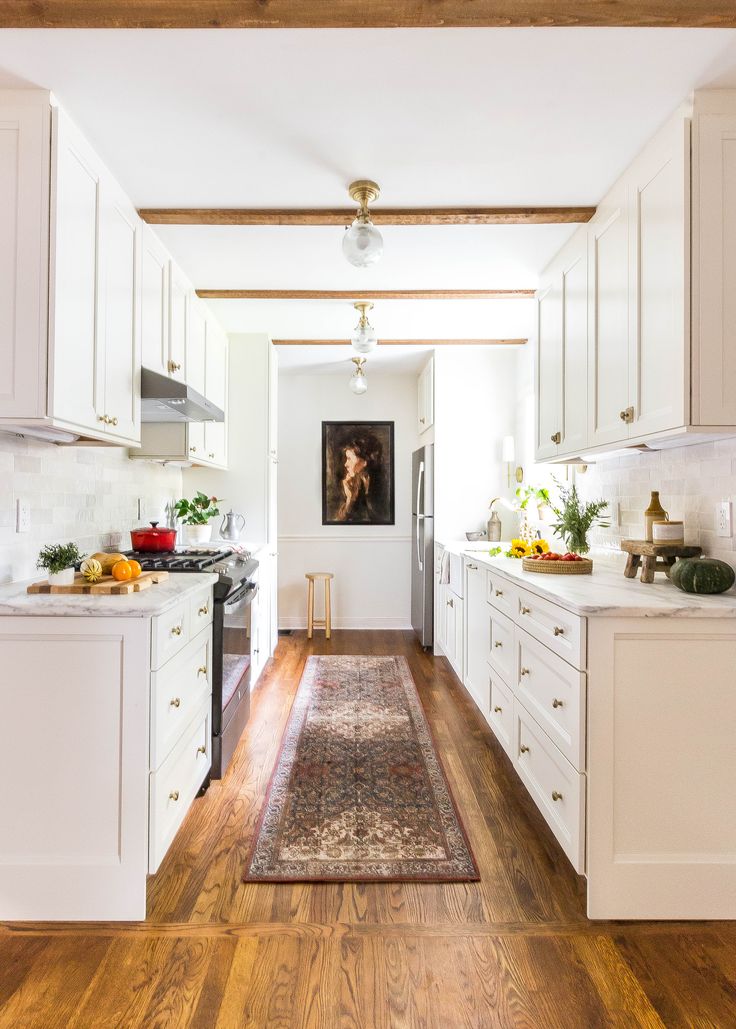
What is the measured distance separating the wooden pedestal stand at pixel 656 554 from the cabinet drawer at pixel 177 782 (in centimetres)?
179

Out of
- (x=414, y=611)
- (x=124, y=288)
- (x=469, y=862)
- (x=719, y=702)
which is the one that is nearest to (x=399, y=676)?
(x=414, y=611)

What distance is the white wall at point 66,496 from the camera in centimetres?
204

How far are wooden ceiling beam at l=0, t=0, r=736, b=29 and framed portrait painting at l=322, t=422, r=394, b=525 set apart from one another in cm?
405

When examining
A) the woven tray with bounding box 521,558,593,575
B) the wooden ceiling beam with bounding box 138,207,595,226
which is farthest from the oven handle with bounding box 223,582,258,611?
the wooden ceiling beam with bounding box 138,207,595,226

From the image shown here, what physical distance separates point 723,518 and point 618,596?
53cm

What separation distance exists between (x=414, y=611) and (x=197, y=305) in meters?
3.07

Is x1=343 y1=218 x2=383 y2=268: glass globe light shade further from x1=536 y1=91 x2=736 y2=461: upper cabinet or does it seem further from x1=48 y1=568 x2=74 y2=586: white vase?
x1=48 y1=568 x2=74 y2=586: white vase

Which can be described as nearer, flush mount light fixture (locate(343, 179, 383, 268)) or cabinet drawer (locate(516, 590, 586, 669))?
cabinet drawer (locate(516, 590, 586, 669))

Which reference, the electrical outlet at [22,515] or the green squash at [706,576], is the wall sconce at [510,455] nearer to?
the green squash at [706,576]

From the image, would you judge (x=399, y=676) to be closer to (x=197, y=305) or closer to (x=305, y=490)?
(x=305, y=490)

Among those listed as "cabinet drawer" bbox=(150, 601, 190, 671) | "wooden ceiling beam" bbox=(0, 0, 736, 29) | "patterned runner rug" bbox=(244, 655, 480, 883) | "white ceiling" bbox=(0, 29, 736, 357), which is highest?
"white ceiling" bbox=(0, 29, 736, 357)

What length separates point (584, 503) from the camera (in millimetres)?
3270

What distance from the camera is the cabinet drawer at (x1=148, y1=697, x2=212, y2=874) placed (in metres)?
1.70

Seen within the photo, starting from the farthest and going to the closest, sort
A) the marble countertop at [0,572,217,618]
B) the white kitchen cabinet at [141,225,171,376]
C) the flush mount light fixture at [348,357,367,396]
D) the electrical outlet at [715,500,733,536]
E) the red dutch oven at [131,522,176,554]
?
1. the flush mount light fixture at [348,357,367,396]
2. the red dutch oven at [131,522,176,554]
3. the white kitchen cabinet at [141,225,171,376]
4. the electrical outlet at [715,500,733,536]
5. the marble countertop at [0,572,217,618]
